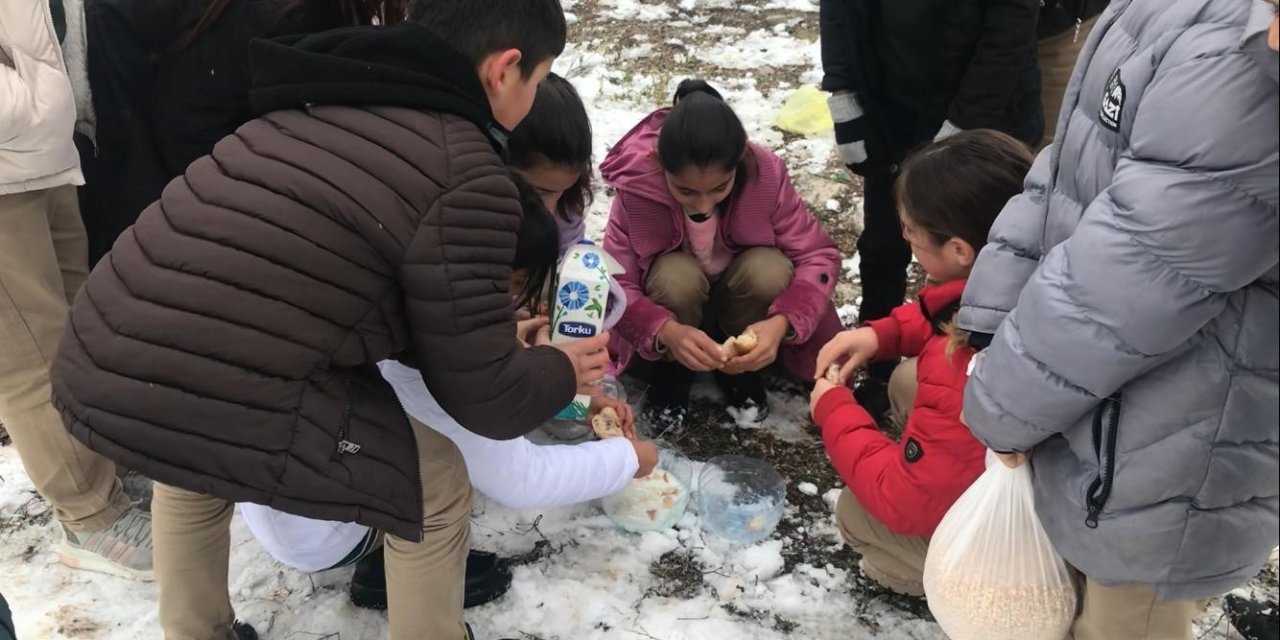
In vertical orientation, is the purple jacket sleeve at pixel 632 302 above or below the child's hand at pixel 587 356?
below

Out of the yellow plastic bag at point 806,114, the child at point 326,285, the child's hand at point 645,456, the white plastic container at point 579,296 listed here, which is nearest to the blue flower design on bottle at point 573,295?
the white plastic container at point 579,296

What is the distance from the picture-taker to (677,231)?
9.86 ft

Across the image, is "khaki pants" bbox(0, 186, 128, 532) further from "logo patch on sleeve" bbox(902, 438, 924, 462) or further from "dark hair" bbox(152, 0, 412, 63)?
"logo patch on sleeve" bbox(902, 438, 924, 462)

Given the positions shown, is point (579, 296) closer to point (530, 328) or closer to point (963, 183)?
point (530, 328)

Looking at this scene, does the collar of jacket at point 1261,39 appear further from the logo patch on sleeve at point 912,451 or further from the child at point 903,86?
the child at point 903,86

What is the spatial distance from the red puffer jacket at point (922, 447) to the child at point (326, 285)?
2.90 feet

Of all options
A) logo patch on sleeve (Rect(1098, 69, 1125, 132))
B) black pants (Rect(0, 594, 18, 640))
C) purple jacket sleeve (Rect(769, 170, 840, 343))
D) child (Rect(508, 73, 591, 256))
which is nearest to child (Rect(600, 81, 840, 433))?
purple jacket sleeve (Rect(769, 170, 840, 343))

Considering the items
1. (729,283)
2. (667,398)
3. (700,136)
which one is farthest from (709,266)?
(700,136)

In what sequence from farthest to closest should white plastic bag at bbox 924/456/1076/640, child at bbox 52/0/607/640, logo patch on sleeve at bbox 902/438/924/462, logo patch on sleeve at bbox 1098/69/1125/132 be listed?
logo patch on sleeve at bbox 902/438/924/462 < white plastic bag at bbox 924/456/1076/640 < child at bbox 52/0/607/640 < logo patch on sleeve at bbox 1098/69/1125/132

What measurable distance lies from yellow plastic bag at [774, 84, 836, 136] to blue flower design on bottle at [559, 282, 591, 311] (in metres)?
2.96

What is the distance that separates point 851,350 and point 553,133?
103 cm

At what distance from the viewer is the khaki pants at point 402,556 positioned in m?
1.95

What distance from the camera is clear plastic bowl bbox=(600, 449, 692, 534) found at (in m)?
2.67

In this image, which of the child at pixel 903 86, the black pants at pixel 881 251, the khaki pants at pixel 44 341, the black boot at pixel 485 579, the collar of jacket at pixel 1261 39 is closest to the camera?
the collar of jacket at pixel 1261 39
